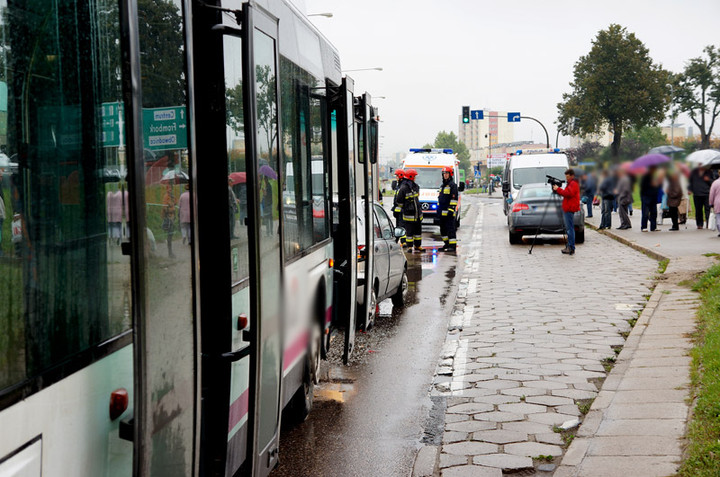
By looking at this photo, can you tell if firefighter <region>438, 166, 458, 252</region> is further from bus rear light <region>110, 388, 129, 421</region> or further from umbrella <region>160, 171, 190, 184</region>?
bus rear light <region>110, 388, 129, 421</region>

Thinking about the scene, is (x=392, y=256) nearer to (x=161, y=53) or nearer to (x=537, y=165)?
(x=537, y=165)

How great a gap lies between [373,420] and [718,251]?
11.4 m

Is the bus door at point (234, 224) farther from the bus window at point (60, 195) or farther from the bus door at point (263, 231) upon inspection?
the bus window at point (60, 195)

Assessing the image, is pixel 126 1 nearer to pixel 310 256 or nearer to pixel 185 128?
pixel 185 128

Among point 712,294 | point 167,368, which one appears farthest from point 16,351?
point 712,294

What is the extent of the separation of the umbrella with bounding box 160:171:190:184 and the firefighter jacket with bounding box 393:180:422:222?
15.3 meters

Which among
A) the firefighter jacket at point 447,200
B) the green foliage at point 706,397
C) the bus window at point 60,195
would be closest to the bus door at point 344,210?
the green foliage at point 706,397

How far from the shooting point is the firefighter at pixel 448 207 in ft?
61.7

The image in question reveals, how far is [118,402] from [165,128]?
1.02m

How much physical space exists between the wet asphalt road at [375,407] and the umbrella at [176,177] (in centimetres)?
275

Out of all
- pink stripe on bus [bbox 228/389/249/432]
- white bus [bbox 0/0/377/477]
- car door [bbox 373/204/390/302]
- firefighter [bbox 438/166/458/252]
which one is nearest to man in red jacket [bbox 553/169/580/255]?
white bus [bbox 0/0/377/477]

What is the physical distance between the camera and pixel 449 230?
19.3 meters

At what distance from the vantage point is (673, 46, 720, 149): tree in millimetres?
1797

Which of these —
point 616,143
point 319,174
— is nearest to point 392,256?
point 319,174
